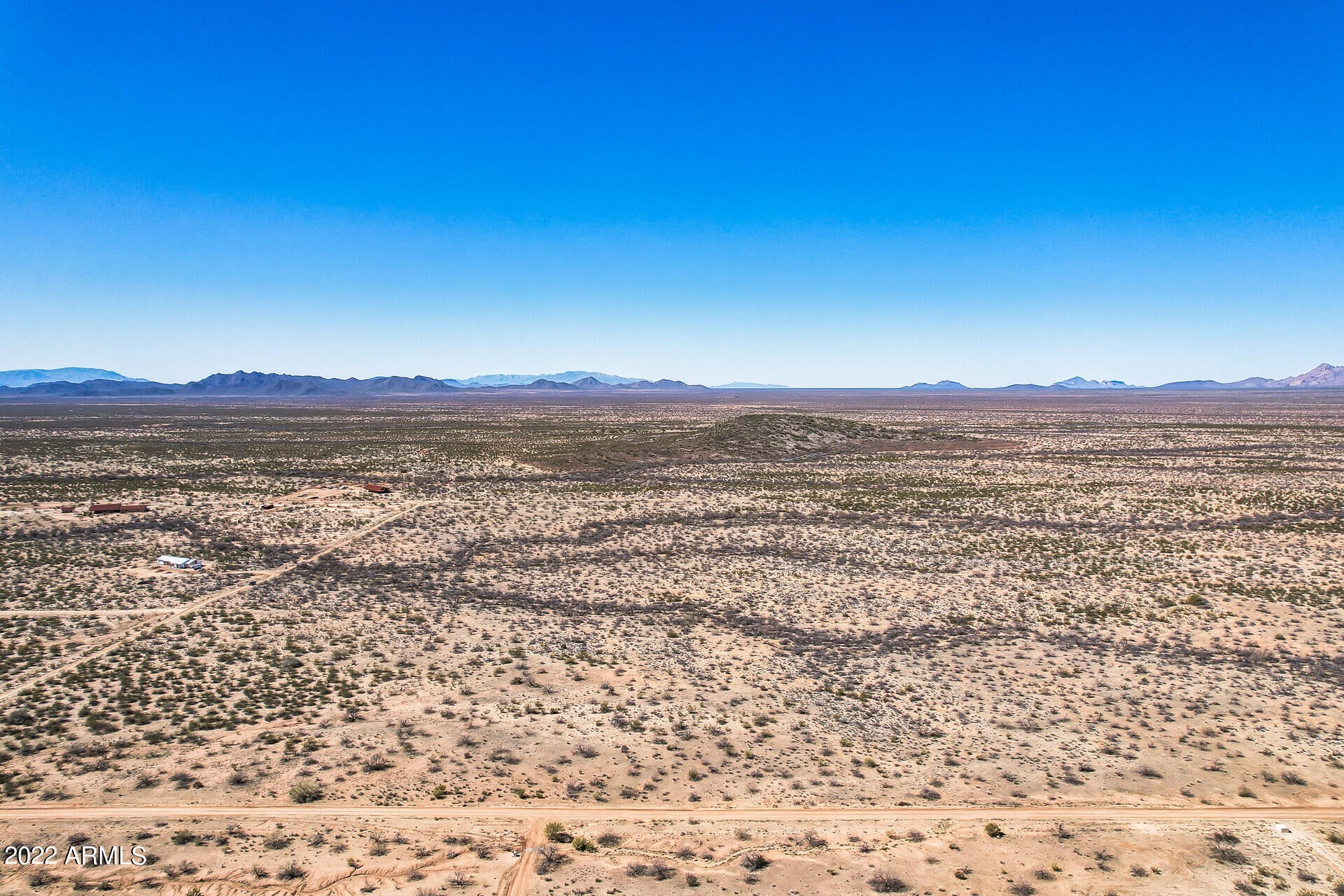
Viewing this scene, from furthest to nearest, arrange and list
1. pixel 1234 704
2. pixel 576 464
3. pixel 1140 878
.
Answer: pixel 576 464 → pixel 1234 704 → pixel 1140 878

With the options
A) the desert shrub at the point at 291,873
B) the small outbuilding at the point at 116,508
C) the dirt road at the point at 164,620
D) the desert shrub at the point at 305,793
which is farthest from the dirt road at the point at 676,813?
the small outbuilding at the point at 116,508

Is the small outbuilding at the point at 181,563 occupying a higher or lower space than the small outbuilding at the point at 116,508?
lower

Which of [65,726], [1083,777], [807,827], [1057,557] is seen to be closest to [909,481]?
[1057,557]

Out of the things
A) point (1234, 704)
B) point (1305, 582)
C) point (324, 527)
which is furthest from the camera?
point (324, 527)

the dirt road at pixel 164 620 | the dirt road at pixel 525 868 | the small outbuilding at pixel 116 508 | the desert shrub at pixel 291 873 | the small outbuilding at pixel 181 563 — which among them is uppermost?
the small outbuilding at pixel 116 508

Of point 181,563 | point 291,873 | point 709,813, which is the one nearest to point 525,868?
point 709,813

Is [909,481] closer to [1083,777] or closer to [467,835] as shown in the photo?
[1083,777]

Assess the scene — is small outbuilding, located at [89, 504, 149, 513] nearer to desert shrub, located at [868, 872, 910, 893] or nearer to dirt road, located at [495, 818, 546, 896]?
dirt road, located at [495, 818, 546, 896]

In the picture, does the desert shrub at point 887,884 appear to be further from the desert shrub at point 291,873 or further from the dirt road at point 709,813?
the desert shrub at point 291,873
